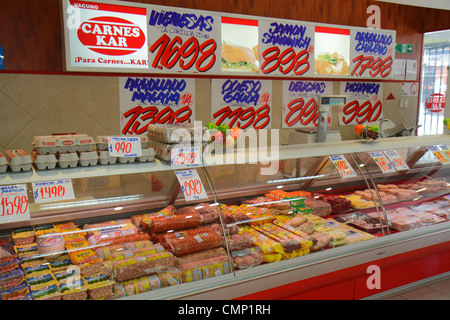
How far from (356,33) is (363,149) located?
3.19m

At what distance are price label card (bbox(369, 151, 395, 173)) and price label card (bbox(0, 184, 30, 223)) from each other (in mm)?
2451

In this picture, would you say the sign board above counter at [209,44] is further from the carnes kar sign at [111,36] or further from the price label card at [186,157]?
the price label card at [186,157]

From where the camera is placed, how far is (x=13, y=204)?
75.2 inches

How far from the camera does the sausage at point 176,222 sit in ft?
8.47

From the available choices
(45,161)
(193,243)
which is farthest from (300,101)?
(45,161)

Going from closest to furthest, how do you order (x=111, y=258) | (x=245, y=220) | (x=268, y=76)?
(x=111, y=258) → (x=245, y=220) → (x=268, y=76)

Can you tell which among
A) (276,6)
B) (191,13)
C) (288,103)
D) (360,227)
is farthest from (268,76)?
(360,227)

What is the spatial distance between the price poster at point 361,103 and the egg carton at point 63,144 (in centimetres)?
457

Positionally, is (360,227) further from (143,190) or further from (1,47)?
(1,47)

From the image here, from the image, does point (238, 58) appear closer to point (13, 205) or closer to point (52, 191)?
point (52, 191)

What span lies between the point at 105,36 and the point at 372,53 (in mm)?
3911

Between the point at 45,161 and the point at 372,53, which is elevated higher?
the point at 372,53

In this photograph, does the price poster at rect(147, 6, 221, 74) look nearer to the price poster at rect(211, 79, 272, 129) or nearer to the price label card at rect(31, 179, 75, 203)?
the price poster at rect(211, 79, 272, 129)
